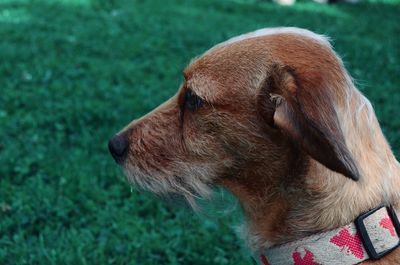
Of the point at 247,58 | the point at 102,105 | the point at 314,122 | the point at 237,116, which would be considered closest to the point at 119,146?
the point at 237,116

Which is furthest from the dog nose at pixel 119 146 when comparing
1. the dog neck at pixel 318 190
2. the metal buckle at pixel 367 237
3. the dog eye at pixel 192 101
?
the metal buckle at pixel 367 237

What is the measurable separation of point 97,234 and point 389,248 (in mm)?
2463

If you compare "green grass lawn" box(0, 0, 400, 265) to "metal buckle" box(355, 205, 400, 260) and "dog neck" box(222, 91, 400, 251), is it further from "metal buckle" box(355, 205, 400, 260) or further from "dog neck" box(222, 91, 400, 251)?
"metal buckle" box(355, 205, 400, 260)

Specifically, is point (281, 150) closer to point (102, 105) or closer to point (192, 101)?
point (192, 101)

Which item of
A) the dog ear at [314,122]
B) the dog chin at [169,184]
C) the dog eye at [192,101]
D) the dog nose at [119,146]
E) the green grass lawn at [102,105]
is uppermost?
the dog ear at [314,122]

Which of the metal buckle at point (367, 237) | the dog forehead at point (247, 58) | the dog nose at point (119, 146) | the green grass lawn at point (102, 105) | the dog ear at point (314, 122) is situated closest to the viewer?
the dog ear at point (314, 122)

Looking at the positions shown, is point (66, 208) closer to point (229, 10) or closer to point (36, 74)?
point (36, 74)

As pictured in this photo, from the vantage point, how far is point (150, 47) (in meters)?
9.84

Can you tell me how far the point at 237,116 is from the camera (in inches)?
→ 105

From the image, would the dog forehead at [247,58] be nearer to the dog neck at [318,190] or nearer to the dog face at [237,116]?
the dog face at [237,116]

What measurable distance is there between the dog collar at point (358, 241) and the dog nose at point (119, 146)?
97 centimetres

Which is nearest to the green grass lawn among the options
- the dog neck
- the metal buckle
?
the dog neck

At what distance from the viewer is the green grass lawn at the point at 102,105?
4176 millimetres

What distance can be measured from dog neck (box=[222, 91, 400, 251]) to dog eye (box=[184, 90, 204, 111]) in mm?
381
